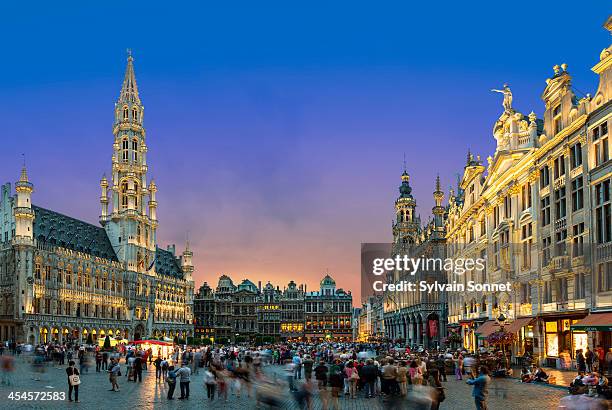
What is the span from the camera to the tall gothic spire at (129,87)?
146375mm

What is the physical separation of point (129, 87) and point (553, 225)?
4666 inches

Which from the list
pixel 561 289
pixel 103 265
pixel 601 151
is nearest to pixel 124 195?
pixel 103 265

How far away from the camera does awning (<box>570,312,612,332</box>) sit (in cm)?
3341

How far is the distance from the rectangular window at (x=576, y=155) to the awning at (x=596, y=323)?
27.3 ft

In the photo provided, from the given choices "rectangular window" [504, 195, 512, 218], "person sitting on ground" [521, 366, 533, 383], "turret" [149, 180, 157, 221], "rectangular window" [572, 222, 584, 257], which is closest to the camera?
"person sitting on ground" [521, 366, 533, 383]

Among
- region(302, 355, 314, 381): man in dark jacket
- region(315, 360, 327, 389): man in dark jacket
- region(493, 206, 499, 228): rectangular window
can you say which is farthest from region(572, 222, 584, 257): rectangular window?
region(315, 360, 327, 389): man in dark jacket

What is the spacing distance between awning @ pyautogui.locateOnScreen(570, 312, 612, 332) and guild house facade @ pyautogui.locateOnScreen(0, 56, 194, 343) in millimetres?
64810

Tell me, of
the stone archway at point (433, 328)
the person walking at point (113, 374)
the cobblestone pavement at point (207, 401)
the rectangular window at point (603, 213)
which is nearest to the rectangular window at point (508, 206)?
the rectangular window at point (603, 213)

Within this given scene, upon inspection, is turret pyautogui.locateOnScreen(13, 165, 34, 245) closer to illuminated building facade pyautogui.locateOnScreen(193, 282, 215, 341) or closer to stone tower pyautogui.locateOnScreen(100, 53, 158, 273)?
stone tower pyautogui.locateOnScreen(100, 53, 158, 273)

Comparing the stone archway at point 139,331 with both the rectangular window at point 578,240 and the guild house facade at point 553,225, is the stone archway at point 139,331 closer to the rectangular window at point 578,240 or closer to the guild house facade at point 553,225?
the guild house facade at point 553,225

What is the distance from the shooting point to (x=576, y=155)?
129 ft

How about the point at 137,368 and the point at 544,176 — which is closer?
the point at 137,368

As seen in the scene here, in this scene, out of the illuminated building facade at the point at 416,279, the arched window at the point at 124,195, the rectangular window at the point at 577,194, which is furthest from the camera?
the arched window at the point at 124,195

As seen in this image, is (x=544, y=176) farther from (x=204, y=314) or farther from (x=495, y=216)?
(x=204, y=314)
